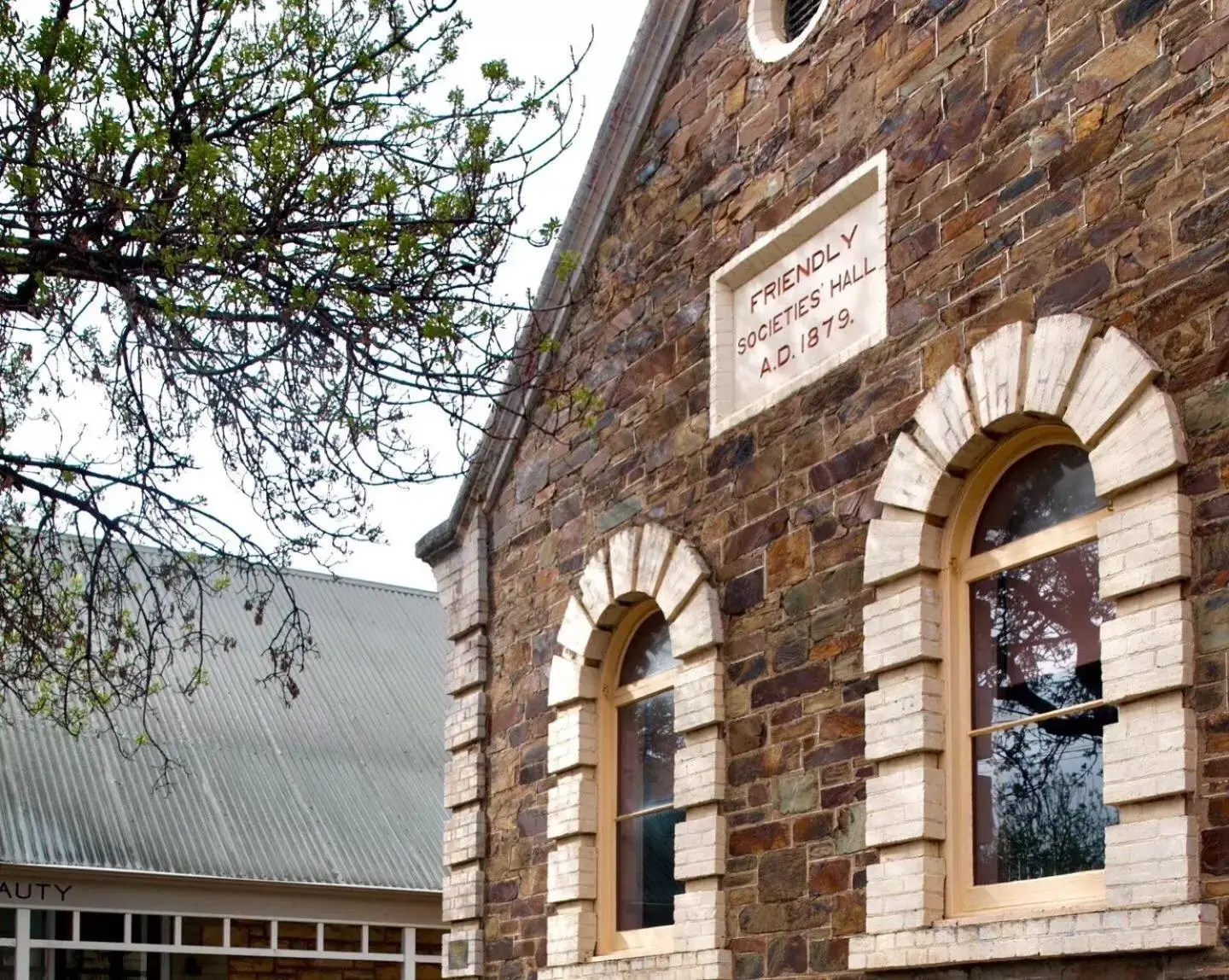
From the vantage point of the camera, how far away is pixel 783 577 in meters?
9.70

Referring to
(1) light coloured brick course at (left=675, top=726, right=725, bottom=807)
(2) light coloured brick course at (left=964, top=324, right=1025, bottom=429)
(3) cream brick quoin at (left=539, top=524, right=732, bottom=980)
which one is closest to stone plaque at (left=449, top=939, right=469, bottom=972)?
(3) cream brick quoin at (left=539, top=524, right=732, bottom=980)

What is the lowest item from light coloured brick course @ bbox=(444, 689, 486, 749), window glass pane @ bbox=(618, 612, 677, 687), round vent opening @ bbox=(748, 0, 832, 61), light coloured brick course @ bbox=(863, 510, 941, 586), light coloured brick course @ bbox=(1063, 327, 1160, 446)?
light coloured brick course @ bbox=(444, 689, 486, 749)

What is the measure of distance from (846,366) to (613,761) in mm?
3079

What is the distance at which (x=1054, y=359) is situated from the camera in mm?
7965

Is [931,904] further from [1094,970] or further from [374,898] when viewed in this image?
[374,898]

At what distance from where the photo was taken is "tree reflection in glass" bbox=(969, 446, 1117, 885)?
7918mm

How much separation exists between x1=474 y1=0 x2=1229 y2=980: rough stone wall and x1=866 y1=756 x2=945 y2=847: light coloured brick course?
235mm

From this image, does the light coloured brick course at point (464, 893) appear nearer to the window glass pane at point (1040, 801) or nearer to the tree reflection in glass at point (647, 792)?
the tree reflection in glass at point (647, 792)

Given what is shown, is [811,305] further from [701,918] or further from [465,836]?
[465,836]

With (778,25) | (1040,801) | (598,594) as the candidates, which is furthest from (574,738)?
(778,25)

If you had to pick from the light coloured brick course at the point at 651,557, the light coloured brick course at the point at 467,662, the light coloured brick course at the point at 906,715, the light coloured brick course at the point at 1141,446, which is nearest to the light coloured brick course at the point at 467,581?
the light coloured brick course at the point at 467,662

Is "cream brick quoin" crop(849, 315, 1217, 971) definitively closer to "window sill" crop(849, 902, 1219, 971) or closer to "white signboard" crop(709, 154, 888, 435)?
"window sill" crop(849, 902, 1219, 971)

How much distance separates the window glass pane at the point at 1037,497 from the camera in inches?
320

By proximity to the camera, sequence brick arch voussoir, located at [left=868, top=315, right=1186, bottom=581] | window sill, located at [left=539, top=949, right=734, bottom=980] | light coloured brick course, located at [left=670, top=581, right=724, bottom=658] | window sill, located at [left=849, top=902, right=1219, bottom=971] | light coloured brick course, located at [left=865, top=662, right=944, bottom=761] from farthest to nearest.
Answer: light coloured brick course, located at [left=670, top=581, right=724, bottom=658]
window sill, located at [left=539, top=949, right=734, bottom=980]
light coloured brick course, located at [left=865, top=662, right=944, bottom=761]
brick arch voussoir, located at [left=868, top=315, right=1186, bottom=581]
window sill, located at [left=849, top=902, right=1219, bottom=971]
